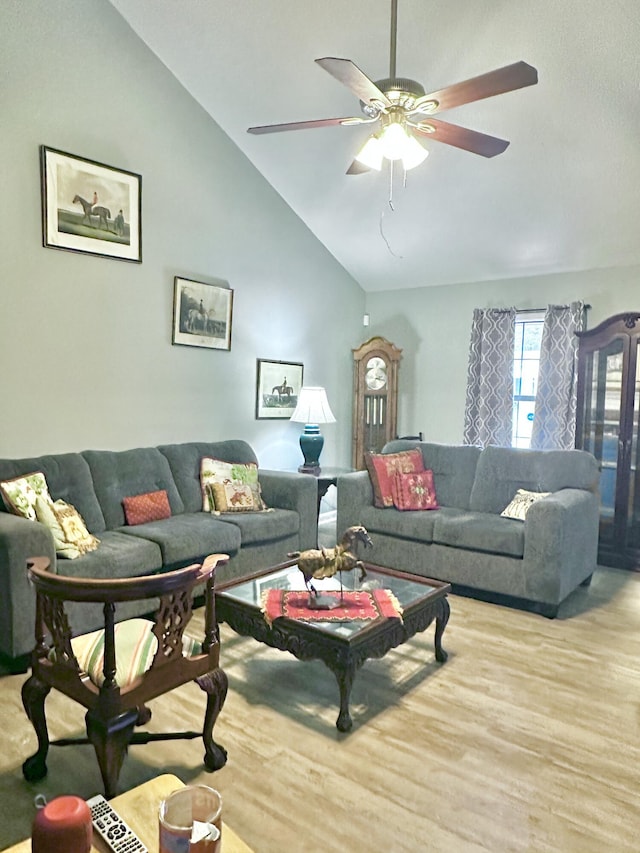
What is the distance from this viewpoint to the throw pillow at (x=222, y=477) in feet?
13.6

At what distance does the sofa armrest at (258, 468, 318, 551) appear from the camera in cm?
428

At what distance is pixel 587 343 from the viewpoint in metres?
4.57

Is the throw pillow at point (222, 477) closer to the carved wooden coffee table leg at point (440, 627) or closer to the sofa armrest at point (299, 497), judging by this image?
the sofa armrest at point (299, 497)

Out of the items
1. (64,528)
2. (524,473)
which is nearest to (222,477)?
(64,528)

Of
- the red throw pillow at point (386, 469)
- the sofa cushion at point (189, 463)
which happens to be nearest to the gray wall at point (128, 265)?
the sofa cushion at point (189, 463)

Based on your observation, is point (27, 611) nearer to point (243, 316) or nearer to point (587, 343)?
point (243, 316)

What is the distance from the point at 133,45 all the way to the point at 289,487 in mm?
3115

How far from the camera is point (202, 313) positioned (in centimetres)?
454

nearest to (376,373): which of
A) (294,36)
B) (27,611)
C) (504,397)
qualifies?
(504,397)

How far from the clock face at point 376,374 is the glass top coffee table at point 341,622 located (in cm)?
311

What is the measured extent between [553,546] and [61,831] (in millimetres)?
3003

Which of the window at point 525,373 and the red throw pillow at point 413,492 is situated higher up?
the window at point 525,373

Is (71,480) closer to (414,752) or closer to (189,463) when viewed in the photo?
(189,463)

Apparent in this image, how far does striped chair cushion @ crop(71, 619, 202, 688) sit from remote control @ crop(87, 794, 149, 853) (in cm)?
58
